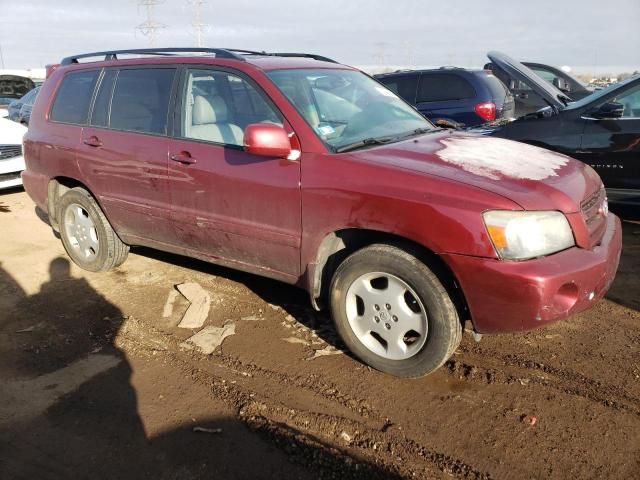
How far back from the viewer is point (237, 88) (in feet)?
12.0

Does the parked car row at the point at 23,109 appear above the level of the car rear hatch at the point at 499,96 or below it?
below

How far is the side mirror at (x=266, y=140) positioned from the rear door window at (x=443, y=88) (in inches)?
250

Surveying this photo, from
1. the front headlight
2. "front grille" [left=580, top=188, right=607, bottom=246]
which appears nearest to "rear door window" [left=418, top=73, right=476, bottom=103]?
"front grille" [left=580, top=188, right=607, bottom=246]

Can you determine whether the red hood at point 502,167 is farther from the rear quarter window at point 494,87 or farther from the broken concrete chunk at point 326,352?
the rear quarter window at point 494,87

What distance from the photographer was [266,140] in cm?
311

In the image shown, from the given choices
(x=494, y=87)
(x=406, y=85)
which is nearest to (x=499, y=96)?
(x=494, y=87)

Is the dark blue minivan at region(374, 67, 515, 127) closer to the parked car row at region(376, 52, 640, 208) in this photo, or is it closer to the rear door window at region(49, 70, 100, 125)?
the parked car row at region(376, 52, 640, 208)

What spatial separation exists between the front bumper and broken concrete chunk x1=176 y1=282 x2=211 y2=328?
199 centimetres

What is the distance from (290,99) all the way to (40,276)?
295 cm

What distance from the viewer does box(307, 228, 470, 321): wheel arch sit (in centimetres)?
288

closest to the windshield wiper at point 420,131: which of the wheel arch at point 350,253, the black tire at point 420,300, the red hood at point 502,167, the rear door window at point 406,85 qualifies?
the red hood at point 502,167

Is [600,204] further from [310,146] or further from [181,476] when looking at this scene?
[181,476]

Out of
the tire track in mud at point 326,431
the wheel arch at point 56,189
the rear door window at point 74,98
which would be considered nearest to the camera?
the tire track in mud at point 326,431

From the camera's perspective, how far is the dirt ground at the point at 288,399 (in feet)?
8.06
